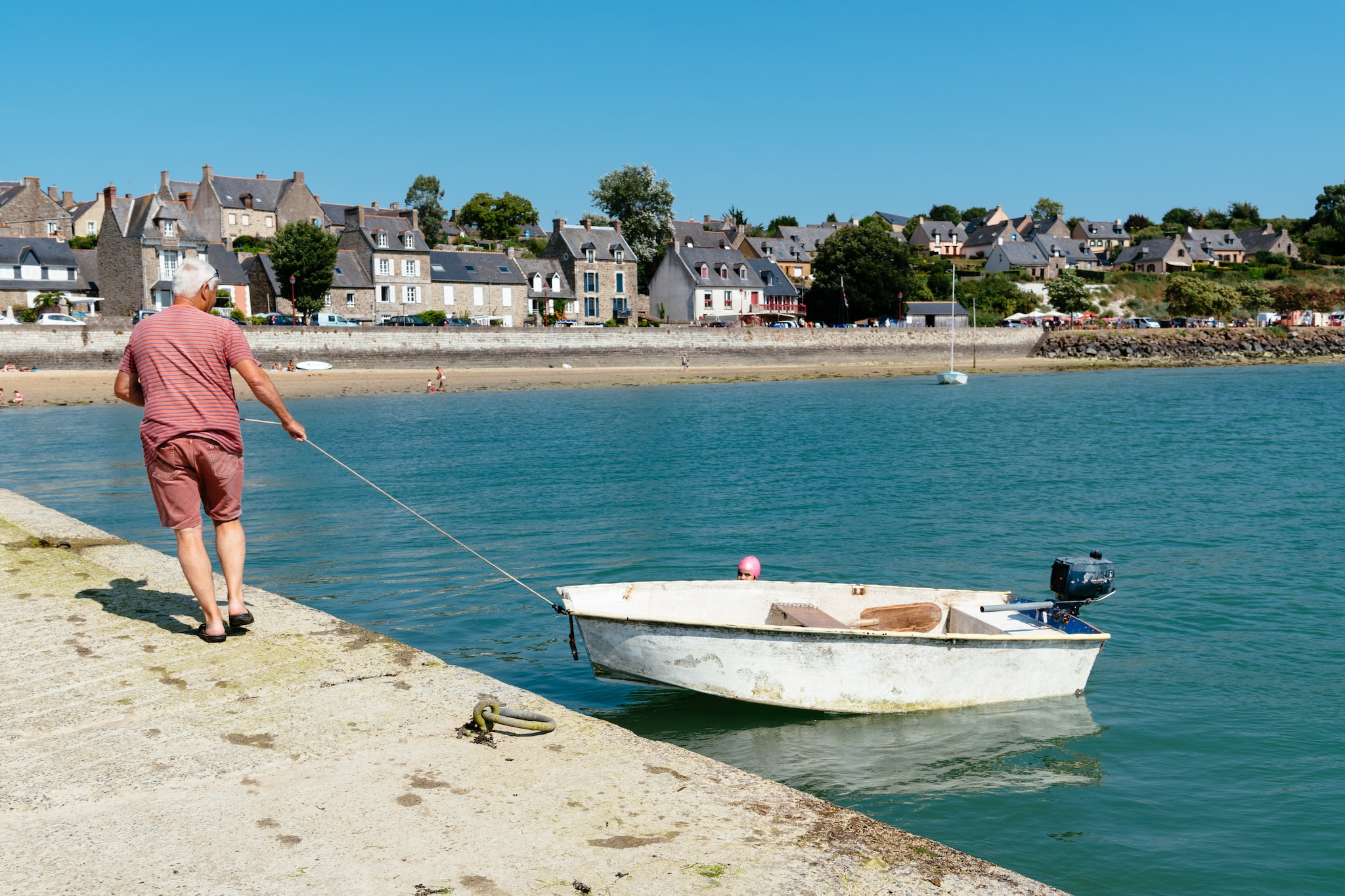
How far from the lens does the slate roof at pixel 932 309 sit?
9625 centimetres

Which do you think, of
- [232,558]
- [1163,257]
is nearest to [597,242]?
[1163,257]

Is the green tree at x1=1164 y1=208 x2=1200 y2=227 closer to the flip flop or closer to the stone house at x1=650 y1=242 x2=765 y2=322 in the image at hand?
the stone house at x1=650 y1=242 x2=765 y2=322

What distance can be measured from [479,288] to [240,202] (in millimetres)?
26347

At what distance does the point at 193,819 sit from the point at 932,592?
705 centimetres

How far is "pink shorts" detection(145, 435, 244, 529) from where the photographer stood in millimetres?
6770

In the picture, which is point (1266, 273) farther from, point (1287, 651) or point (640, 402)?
point (1287, 651)

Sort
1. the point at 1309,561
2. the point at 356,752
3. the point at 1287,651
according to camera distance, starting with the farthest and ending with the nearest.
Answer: the point at 1309,561 → the point at 1287,651 → the point at 356,752

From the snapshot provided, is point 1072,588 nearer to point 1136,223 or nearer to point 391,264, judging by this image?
point 391,264

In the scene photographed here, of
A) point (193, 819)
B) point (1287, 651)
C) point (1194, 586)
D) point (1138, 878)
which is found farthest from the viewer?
point (1194, 586)

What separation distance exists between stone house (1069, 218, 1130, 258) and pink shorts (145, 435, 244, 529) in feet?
552

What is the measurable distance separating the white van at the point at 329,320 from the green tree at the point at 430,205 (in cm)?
4160

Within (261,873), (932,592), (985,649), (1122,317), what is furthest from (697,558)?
(1122,317)

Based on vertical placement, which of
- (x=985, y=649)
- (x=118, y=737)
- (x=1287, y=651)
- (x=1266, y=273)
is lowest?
(x=1287, y=651)

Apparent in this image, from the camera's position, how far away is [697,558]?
16.3m
